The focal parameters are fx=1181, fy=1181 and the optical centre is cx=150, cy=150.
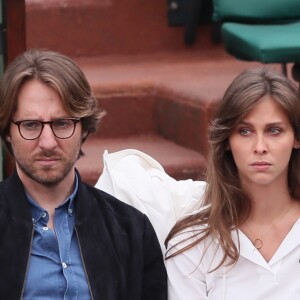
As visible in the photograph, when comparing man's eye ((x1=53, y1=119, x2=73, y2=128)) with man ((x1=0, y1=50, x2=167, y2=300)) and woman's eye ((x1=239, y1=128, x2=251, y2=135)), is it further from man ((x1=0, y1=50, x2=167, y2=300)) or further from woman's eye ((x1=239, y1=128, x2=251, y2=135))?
woman's eye ((x1=239, y1=128, x2=251, y2=135))

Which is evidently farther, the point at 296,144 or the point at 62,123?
the point at 296,144

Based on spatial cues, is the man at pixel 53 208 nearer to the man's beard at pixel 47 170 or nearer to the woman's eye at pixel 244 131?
the man's beard at pixel 47 170

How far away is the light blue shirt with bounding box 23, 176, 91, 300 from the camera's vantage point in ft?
10.4

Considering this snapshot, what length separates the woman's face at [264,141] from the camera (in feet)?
10.9

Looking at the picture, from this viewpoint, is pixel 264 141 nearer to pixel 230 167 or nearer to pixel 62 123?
pixel 230 167

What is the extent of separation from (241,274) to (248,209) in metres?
0.19

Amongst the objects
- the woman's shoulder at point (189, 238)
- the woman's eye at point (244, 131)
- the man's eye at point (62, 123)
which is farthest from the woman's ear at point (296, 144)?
the man's eye at point (62, 123)

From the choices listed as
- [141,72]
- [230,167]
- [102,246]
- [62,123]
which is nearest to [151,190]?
[230,167]

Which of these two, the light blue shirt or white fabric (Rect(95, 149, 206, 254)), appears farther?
white fabric (Rect(95, 149, 206, 254))

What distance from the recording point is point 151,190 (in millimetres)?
3738

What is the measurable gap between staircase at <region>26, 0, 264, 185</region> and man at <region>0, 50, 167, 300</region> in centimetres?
175

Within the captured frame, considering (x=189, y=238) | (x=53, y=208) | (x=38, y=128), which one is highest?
(x=38, y=128)

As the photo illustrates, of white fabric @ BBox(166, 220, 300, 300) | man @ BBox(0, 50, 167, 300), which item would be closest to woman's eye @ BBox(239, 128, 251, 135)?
white fabric @ BBox(166, 220, 300, 300)

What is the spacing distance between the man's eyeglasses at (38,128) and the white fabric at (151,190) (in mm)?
516
